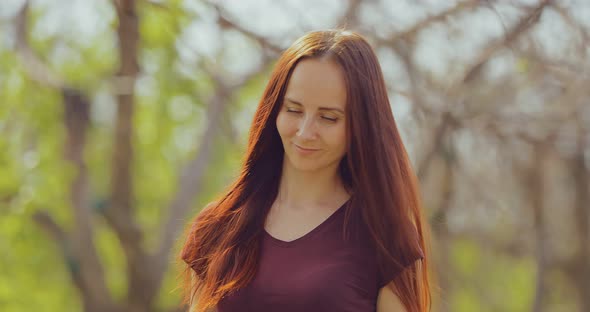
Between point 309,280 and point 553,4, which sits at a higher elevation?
point 553,4

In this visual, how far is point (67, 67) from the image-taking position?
10070mm

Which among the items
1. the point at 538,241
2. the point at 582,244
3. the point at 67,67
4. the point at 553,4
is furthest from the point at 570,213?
the point at 67,67

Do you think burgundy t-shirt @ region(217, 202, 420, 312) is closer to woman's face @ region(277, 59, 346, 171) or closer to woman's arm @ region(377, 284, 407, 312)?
woman's arm @ region(377, 284, 407, 312)

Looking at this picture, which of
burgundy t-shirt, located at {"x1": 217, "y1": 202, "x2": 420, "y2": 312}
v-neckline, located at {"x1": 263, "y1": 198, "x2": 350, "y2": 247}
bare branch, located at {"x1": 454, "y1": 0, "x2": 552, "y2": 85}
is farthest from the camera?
bare branch, located at {"x1": 454, "y1": 0, "x2": 552, "y2": 85}

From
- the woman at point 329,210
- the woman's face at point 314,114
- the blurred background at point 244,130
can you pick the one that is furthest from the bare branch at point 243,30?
the woman's face at point 314,114

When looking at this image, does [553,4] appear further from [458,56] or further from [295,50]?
[295,50]

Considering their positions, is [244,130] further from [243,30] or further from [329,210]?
[329,210]

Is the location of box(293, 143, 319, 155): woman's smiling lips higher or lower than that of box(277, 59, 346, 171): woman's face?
lower

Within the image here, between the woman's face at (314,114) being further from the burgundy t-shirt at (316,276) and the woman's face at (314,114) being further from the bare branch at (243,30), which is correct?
the bare branch at (243,30)

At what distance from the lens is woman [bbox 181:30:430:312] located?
2.13 metres

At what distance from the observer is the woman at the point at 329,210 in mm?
2127

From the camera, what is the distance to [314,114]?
2.13m

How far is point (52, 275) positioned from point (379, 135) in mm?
9261

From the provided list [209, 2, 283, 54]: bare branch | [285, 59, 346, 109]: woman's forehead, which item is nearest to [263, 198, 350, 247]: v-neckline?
[285, 59, 346, 109]: woman's forehead
